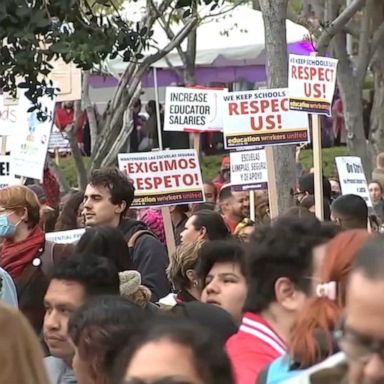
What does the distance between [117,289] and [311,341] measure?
2065mm

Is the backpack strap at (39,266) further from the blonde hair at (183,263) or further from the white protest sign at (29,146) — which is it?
the white protest sign at (29,146)

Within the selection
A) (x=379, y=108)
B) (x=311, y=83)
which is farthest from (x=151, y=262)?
(x=379, y=108)

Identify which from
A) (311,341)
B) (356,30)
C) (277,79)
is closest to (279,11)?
(277,79)

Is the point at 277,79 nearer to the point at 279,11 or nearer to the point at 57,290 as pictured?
the point at 279,11

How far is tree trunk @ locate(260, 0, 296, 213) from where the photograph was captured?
13.1 metres

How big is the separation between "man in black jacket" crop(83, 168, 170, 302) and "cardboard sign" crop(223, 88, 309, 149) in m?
2.83

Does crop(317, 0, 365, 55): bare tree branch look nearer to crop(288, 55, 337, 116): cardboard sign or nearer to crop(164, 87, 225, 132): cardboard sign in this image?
crop(164, 87, 225, 132): cardboard sign

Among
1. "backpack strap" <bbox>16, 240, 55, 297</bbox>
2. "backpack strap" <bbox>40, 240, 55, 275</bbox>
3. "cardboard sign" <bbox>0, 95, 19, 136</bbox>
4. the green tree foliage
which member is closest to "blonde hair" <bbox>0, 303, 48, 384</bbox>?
the green tree foliage

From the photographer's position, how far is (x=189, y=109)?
15.0 meters

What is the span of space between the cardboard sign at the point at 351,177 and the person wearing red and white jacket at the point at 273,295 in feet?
27.5

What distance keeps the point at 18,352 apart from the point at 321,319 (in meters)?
1.05

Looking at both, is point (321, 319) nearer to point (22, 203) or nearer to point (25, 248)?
point (25, 248)

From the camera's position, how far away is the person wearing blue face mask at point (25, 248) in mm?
7422

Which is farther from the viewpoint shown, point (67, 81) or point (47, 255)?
point (67, 81)
